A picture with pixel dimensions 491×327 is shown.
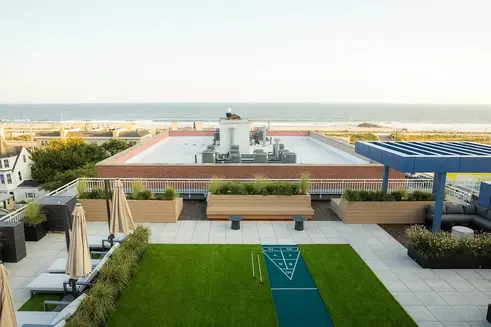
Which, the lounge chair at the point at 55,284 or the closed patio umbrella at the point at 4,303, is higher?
the closed patio umbrella at the point at 4,303

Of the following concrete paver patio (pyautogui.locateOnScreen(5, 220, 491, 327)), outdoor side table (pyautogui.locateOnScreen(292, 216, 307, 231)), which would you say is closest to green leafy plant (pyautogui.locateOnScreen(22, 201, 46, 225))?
concrete paver patio (pyautogui.locateOnScreen(5, 220, 491, 327))

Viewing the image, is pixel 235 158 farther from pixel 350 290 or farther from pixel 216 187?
pixel 350 290

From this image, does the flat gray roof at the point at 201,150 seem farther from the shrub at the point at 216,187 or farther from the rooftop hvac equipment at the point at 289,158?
the shrub at the point at 216,187

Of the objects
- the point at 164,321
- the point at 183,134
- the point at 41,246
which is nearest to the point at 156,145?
the point at 183,134

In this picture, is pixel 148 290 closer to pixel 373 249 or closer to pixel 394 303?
pixel 394 303

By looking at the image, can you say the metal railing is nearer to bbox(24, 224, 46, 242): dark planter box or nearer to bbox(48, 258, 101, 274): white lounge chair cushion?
bbox(24, 224, 46, 242): dark planter box

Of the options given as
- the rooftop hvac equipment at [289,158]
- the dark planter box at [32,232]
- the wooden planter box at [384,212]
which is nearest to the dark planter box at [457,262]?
the wooden planter box at [384,212]
